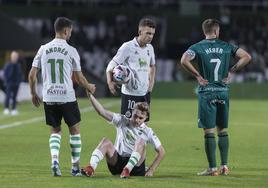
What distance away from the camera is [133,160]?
12594 mm

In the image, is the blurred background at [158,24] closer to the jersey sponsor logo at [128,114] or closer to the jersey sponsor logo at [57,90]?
the jersey sponsor logo at [128,114]

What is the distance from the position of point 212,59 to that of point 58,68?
2.41 m

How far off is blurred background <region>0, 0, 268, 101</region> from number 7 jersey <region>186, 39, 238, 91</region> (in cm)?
3571

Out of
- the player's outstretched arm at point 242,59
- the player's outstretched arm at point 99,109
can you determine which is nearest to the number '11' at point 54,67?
the player's outstretched arm at point 99,109

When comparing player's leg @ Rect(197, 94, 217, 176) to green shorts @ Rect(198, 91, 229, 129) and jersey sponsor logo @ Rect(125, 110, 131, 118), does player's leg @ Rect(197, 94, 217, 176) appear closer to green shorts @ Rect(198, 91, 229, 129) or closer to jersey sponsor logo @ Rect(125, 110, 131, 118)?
green shorts @ Rect(198, 91, 229, 129)

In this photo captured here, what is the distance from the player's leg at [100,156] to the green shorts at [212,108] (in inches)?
63.3

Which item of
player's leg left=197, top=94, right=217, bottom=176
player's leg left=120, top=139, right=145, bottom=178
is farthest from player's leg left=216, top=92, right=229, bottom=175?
player's leg left=120, top=139, right=145, bottom=178

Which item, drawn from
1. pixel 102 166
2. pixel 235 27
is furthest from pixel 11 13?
pixel 102 166

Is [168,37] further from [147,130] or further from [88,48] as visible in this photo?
[147,130]

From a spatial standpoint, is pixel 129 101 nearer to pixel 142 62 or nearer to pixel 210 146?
pixel 142 62

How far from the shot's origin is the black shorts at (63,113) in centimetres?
1304

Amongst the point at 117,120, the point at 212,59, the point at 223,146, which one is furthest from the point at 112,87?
the point at 223,146

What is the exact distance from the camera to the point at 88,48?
169 feet

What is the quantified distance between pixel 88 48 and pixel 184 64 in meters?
38.0
